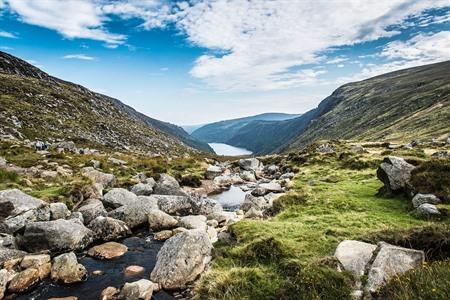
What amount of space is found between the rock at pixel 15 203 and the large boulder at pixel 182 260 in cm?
932

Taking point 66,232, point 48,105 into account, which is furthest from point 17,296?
point 48,105

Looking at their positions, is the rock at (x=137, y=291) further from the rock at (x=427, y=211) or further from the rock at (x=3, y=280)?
the rock at (x=427, y=211)

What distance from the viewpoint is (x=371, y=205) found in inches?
752

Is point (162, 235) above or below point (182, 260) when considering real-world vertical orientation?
below

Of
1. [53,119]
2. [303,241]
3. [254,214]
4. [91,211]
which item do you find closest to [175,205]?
[91,211]

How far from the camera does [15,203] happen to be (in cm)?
1877

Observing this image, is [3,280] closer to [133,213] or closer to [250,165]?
[133,213]

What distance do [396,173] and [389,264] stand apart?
11.7 m

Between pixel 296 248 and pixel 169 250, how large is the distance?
5307 millimetres

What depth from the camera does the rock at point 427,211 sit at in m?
15.2

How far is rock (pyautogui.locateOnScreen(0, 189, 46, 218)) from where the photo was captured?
59.7 ft

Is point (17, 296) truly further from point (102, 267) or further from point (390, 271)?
point (390, 271)

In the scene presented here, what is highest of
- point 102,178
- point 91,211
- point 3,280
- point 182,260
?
point 102,178

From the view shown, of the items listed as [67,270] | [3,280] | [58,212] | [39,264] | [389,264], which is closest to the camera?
[389,264]
